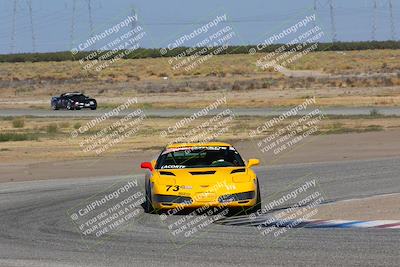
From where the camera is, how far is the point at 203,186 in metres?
15.9

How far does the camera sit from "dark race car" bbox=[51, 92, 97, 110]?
6494 centimetres

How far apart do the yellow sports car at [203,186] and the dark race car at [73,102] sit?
158ft

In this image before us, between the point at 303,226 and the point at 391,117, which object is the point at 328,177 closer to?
the point at 303,226

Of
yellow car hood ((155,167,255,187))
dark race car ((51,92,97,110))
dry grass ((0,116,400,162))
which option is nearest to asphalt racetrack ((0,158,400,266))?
yellow car hood ((155,167,255,187))

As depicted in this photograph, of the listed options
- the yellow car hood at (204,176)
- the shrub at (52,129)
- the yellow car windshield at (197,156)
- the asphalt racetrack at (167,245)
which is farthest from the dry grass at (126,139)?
the yellow car hood at (204,176)

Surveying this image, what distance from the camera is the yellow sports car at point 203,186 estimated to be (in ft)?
51.9

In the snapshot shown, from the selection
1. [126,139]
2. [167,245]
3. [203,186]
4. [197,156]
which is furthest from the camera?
[126,139]

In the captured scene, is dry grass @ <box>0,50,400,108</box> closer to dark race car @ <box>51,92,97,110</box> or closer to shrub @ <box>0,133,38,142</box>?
dark race car @ <box>51,92,97,110</box>

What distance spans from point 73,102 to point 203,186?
51.2 meters

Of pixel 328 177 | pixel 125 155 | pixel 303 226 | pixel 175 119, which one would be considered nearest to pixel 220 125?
pixel 175 119

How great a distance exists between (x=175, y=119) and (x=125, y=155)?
1763 cm

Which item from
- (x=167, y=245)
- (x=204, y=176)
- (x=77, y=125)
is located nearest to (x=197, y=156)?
(x=204, y=176)

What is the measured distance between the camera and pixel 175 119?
49656 mm

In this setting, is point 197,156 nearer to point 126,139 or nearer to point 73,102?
point 126,139
